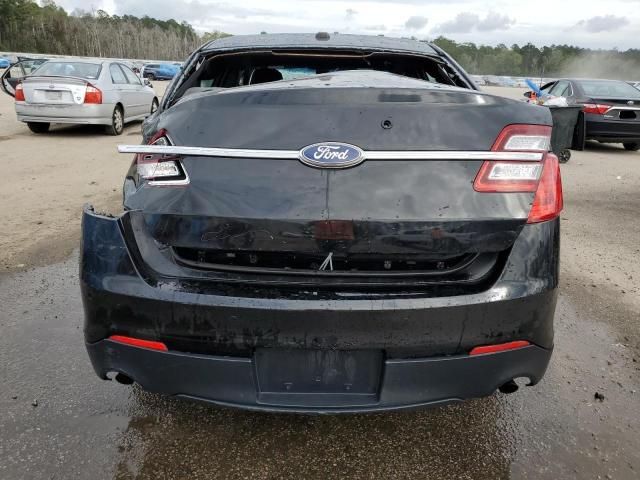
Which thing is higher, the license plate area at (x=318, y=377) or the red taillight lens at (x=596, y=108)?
the red taillight lens at (x=596, y=108)

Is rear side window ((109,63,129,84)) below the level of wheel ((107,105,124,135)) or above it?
above

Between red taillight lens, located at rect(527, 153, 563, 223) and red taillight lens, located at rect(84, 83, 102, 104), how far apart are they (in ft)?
32.5

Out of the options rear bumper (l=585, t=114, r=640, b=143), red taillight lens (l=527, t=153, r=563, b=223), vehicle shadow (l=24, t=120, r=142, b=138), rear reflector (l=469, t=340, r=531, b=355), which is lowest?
vehicle shadow (l=24, t=120, r=142, b=138)

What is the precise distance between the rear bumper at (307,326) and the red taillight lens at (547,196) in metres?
0.04

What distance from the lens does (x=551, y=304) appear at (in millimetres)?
1866

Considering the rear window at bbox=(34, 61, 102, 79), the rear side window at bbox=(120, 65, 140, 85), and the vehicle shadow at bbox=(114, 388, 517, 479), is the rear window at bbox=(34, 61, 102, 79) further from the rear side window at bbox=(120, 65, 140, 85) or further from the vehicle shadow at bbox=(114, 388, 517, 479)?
the vehicle shadow at bbox=(114, 388, 517, 479)

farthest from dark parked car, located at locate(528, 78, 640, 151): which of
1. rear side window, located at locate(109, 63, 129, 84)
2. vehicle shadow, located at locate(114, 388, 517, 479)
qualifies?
vehicle shadow, located at locate(114, 388, 517, 479)

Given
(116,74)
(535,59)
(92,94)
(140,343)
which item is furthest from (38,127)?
(535,59)

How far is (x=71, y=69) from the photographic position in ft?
35.2

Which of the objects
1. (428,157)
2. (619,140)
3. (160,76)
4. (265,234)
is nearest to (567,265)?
(428,157)

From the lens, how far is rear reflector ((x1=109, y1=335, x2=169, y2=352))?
1.79 meters

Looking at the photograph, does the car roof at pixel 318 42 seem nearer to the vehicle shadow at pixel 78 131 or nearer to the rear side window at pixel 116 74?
the vehicle shadow at pixel 78 131

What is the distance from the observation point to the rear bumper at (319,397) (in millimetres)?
1755

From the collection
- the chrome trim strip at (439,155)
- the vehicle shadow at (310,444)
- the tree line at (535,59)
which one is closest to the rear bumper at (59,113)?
the vehicle shadow at (310,444)
